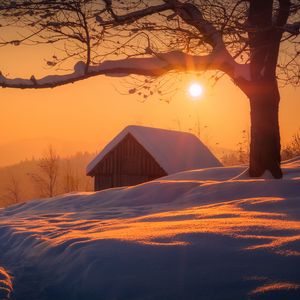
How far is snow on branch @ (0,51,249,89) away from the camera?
643cm

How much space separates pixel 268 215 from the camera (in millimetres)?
3959

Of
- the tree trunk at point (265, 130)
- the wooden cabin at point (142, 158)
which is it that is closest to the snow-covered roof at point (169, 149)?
the wooden cabin at point (142, 158)

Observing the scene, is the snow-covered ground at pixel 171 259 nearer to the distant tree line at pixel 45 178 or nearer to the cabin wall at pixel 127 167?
the cabin wall at pixel 127 167

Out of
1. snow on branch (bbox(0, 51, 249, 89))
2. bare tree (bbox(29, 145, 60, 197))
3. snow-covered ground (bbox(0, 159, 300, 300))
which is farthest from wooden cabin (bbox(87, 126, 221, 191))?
snow-covered ground (bbox(0, 159, 300, 300))

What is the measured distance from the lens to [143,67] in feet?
23.9

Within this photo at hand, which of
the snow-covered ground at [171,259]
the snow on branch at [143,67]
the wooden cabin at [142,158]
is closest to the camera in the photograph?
the snow-covered ground at [171,259]

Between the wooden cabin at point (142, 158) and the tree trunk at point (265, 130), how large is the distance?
10091 mm

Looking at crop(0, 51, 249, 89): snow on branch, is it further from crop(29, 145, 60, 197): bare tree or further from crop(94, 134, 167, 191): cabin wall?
crop(29, 145, 60, 197): bare tree

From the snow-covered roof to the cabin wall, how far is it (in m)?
0.29

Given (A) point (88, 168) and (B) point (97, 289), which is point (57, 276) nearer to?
(B) point (97, 289)

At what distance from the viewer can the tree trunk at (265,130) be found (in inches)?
305

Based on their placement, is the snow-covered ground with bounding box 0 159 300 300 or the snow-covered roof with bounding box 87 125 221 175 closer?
the snow-covered ground with bounding box 0 159 300 300

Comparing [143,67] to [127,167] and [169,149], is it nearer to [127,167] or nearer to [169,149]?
[169,149]

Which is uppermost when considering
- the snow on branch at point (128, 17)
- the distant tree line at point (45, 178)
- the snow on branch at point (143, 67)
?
the snow on branch at point (128, 17)
